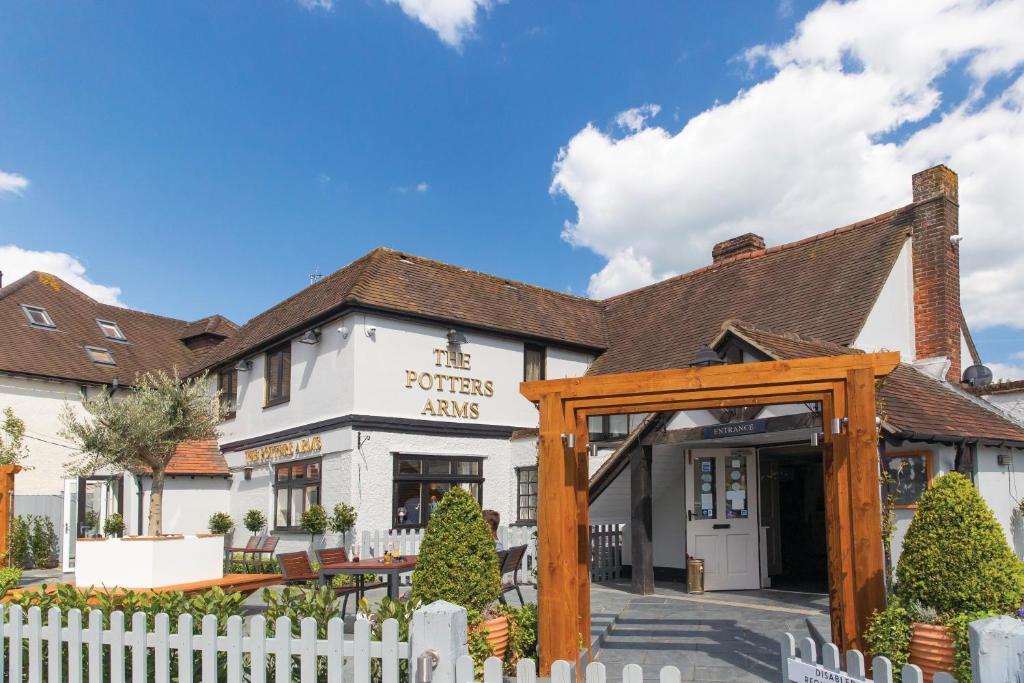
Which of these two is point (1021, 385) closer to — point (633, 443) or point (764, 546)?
point (764, 546)

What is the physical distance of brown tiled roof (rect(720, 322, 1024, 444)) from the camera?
1022cm

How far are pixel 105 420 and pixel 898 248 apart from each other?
45.6 ft

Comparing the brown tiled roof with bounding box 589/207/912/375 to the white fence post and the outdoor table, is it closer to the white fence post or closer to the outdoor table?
the outdoor table

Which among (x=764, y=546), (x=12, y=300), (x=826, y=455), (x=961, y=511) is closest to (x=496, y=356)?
(x=764, y=546)

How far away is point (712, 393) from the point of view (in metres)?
6.74

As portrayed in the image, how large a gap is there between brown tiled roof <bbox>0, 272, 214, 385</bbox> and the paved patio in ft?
52.6

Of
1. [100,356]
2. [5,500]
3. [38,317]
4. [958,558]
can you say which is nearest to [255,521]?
[5,500]

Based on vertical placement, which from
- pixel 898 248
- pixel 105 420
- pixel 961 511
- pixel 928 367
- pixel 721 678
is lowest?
pixel 721 678

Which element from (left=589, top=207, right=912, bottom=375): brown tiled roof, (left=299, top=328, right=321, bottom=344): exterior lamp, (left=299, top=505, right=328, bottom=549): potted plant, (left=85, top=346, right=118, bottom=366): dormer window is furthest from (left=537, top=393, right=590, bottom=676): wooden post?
(left=85, top=346, right=118, bottom=366): dormer window

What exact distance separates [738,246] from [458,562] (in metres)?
15.3

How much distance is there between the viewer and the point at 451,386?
57.5 ft

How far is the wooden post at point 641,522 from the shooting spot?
12.0m

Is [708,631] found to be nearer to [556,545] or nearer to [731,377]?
[556,545]

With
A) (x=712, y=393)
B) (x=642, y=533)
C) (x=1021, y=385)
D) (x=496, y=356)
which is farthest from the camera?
(x=496, y=356)
